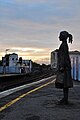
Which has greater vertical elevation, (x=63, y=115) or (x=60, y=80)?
(x=60, y=80)

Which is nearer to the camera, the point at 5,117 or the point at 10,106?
the point at 5,117

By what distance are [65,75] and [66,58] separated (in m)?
0.56

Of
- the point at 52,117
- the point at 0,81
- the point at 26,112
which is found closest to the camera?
the point at 52,117

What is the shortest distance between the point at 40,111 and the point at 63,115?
905 millimetres

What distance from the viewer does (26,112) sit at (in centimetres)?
1007

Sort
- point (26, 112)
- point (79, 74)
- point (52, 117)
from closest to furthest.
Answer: point (52, 117) < point (26, 112) < point (79, 74)

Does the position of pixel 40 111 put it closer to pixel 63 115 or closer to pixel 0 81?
pixel 63 115

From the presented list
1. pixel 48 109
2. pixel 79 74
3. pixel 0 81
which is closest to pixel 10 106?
pixel 48 109

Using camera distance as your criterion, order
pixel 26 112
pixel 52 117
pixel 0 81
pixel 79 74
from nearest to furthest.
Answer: pixel 52 117 < pixel 26 112 < pixel 0 81 < pixel 79 74

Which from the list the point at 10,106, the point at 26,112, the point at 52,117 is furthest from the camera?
the point at 10,106

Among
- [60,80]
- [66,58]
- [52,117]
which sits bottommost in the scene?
[52,117]

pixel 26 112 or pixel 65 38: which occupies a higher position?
pixel 65 38

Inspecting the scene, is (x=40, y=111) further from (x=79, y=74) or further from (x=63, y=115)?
(x=79, y=74)

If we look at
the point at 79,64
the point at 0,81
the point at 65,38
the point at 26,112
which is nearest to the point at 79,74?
the point at 79,64
